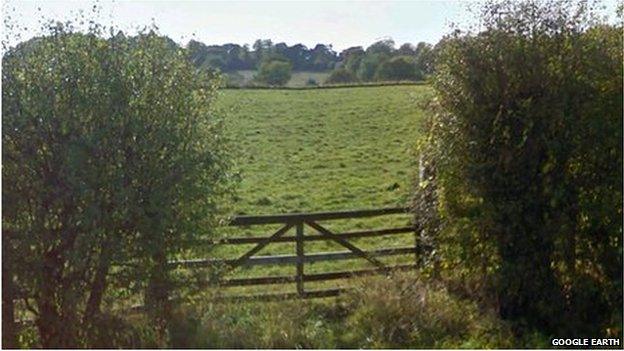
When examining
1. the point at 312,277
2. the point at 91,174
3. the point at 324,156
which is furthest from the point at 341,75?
the point at 91,174

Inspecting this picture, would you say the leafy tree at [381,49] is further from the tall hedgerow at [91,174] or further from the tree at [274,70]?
the tall hedgerow at [91,174]

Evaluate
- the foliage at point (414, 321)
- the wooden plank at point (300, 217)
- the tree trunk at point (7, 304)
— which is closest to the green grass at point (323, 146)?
the wooden plank at point (300, 217)

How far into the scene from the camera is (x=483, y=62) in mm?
7527

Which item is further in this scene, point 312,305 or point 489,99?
point 312,305

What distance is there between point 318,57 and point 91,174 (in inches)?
493

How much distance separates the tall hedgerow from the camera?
19.7 ft

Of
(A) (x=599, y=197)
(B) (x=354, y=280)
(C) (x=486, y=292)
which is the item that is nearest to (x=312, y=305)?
(B) (x=354, y=280)

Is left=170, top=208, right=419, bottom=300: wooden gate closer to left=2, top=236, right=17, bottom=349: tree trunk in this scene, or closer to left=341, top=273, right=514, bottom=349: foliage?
left=341, top=273, right=514, bottom=349: foliage

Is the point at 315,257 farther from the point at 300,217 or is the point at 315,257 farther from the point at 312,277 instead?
the point at 300,217

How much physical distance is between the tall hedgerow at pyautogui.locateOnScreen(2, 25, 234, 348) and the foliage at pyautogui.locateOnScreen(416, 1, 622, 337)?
3412 mm

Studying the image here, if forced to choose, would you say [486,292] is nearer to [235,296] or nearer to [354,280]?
[354,280]

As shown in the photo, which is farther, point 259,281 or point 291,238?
point 291,238

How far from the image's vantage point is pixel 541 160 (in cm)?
742

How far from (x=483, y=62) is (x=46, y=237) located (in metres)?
5.39
